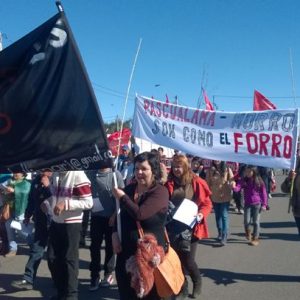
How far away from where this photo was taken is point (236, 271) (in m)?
6.64

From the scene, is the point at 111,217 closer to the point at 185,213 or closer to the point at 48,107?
the point at 185,213

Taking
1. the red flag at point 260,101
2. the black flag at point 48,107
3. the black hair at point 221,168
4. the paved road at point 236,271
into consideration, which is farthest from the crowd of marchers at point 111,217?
the red flag at point 260,101

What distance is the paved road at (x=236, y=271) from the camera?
5668 millimetres

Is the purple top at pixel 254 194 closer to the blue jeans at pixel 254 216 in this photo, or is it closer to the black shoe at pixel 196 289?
the blue jeans at pixel 254 216

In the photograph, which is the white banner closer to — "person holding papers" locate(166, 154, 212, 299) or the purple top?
"person holding papers" locate(166, 154, 212, 299)

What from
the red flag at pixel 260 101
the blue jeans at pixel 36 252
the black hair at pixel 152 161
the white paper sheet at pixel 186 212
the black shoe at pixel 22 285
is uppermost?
the red flag at pixel 260 101

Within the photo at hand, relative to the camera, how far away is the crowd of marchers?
12.2 feet

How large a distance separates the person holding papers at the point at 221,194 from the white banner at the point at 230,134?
213cm

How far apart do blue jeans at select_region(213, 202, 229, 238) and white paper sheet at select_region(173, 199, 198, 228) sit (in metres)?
3.72

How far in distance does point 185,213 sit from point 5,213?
4190mm

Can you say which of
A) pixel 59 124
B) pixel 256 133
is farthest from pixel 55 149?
pixel 256 133

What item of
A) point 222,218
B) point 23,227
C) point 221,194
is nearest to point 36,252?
point 23,227

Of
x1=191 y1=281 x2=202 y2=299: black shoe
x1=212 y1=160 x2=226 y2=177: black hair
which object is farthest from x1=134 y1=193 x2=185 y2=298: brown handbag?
x1=212 y1=160 x2=226 y2=177: black hair

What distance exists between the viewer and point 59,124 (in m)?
3.66
